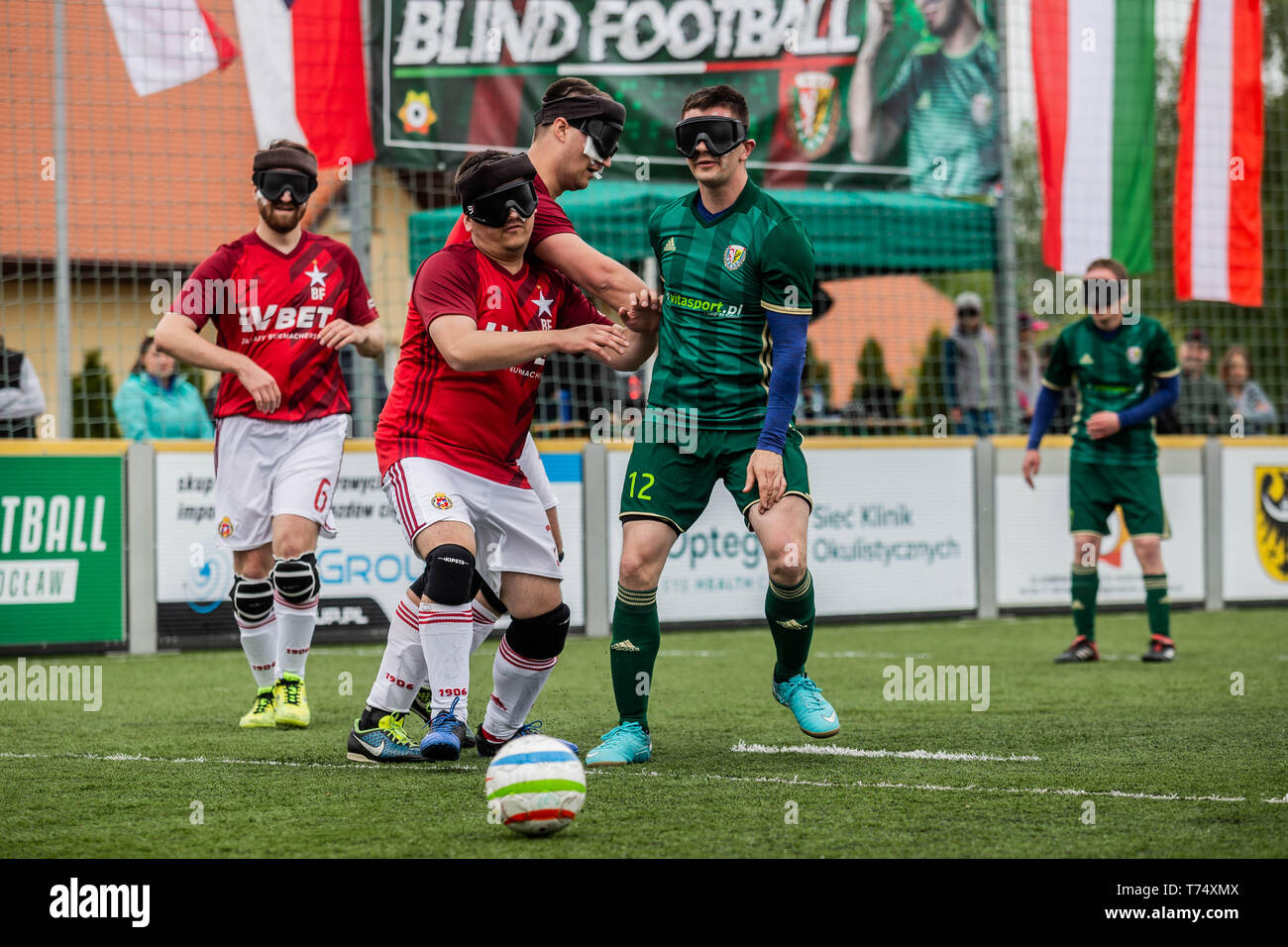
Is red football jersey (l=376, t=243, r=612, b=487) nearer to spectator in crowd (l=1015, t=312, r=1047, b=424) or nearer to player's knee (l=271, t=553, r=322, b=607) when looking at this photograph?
player's knee (l=271, t=553, r=322, b=607)

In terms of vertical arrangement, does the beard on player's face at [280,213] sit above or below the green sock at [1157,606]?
above

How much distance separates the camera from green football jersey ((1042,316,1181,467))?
9.38m

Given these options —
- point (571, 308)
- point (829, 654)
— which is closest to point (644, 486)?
point (571, 308)

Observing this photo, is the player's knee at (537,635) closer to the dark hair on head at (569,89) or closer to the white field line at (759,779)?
the white field line at (759,779)

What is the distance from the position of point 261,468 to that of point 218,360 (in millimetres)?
591

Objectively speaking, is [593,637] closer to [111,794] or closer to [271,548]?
[271,548]

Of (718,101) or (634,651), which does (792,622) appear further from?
(718,101)

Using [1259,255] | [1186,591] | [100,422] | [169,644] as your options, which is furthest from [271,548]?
[1259,255]

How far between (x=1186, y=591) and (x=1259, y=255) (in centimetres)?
308

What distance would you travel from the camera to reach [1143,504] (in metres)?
9.48

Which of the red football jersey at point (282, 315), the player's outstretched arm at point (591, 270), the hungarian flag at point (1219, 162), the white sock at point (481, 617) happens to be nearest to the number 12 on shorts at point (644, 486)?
the player's outstretched arm at point (591, 270)

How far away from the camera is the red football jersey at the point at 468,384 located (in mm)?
5348

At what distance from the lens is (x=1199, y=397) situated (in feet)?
45.7

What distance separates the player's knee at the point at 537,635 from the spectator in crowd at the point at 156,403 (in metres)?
5.69
